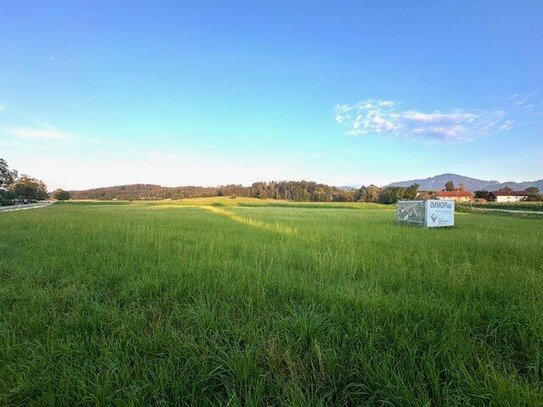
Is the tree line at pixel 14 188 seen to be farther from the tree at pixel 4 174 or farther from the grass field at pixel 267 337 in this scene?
the grass field at pixel 267 337

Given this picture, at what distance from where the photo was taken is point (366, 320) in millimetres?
3184

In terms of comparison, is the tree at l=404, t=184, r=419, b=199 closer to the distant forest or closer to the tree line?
the distant forest

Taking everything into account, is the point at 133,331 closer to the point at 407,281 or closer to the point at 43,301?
the point at 43,301

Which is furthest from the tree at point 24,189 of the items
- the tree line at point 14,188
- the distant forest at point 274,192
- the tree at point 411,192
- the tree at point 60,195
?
the tree at point 411,192

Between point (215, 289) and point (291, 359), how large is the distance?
209 centimetres

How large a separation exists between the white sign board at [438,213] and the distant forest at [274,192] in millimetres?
73453

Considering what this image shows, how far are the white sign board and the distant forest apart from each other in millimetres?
73453

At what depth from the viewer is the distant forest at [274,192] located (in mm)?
94375

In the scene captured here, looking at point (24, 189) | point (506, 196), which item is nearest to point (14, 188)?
point (24, 189)

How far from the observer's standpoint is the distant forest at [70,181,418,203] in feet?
310

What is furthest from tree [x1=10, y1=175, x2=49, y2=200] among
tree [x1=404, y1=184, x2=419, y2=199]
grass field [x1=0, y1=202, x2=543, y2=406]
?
tree [x1=404, y1=184, x2=419, y2=199]

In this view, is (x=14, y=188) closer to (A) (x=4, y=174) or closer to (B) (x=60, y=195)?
(A) (x=4, y=174)

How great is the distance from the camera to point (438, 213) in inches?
659

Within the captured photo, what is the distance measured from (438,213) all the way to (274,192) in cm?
9843
